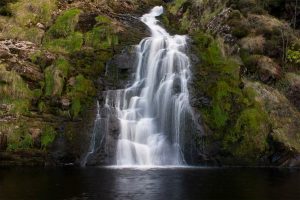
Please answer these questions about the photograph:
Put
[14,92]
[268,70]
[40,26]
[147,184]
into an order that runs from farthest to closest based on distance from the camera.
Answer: [40,26] → [268,70] → [14,92] → [147,184]

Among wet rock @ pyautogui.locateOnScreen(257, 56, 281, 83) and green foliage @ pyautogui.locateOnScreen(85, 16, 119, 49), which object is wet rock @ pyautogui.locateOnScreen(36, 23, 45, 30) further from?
wet rock @ pyautogui.locateOnScreen(257, 56, 281, 83)

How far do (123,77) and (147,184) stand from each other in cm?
1730

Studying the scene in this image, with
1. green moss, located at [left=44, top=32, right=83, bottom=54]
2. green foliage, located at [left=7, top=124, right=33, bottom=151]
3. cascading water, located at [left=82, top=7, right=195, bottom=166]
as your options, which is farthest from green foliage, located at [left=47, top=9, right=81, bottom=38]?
green foliage, located at [left=7, top=124, right=33, bottom=151]

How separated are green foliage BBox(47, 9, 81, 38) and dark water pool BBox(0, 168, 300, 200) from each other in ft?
58.9

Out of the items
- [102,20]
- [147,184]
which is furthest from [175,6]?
[147,184]

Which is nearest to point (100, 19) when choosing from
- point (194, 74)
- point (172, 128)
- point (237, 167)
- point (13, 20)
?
point (13, 20)

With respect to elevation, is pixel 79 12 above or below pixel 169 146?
above

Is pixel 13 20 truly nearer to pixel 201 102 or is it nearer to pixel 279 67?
pixel 201 102

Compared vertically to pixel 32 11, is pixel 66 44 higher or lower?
lower

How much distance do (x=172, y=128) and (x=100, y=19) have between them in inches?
649

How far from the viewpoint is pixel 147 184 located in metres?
25.3

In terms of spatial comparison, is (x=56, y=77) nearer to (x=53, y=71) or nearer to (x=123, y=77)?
(x=53, y=71)

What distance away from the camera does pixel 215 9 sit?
54.0 meters

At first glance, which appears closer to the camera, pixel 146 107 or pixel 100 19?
pixel 146 107
